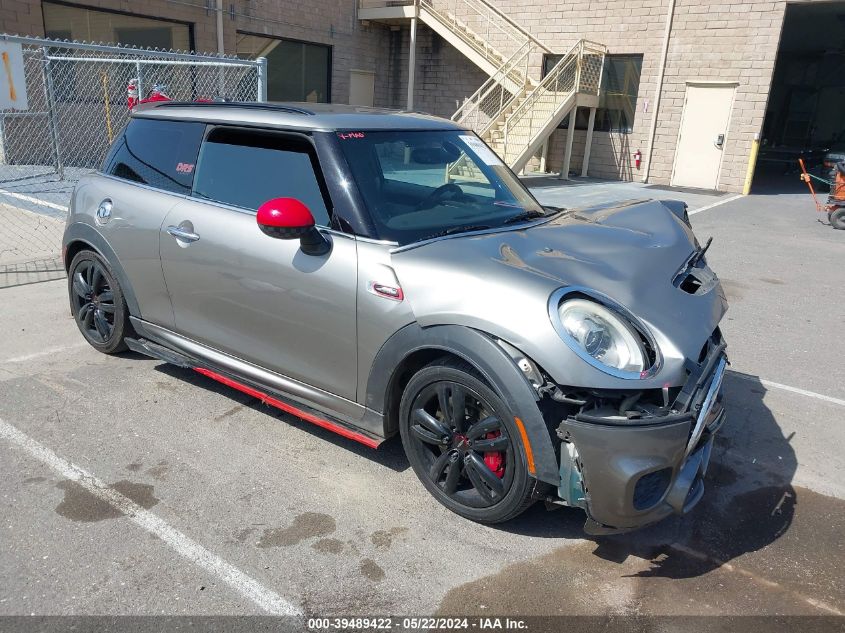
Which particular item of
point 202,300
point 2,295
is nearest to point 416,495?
point 202,300

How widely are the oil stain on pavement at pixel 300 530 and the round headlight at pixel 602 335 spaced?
4.47ft

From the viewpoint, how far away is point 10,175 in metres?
12.0

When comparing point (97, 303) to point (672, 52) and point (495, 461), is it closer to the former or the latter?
point (495, 461)

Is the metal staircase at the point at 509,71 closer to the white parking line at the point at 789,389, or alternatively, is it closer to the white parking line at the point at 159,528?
the white parking line at the point at 789,389

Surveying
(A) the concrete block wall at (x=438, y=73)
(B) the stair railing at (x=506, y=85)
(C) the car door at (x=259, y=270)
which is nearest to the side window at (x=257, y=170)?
(C) the car door at (x=259, y=270)

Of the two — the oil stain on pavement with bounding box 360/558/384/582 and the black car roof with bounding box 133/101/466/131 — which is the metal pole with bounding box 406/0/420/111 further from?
the oil stain on pavement with bounding box 360/558/384/582

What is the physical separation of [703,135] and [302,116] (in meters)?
16.1

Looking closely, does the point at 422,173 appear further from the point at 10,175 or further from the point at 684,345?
the point at 10,175

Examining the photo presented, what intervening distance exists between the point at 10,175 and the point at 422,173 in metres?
11.2

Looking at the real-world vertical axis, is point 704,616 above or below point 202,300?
below

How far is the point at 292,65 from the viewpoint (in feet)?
62.4

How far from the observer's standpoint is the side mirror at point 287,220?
117 inches

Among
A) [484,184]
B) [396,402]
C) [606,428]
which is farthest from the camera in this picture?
[484,184]

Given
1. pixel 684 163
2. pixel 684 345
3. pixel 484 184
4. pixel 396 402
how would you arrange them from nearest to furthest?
pixel 684 345 < pixel 396 402 < pixel 484 184 < pixel 684 163
